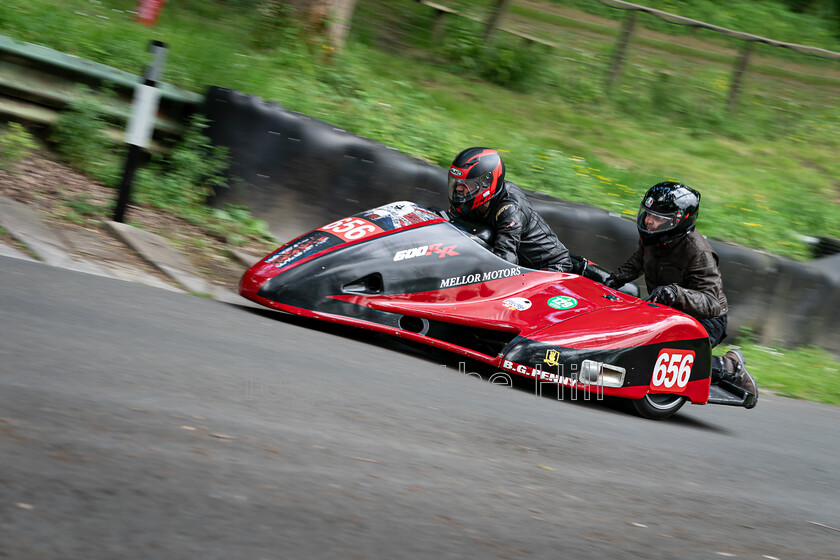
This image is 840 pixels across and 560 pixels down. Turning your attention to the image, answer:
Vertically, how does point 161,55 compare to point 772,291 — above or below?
above

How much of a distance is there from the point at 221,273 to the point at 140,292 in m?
1.45

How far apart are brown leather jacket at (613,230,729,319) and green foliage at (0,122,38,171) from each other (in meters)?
4.83

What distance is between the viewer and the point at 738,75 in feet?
44.7

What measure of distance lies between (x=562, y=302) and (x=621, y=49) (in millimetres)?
8683

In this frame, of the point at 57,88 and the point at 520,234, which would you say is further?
the point at 57,88

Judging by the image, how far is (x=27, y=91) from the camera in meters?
6.83

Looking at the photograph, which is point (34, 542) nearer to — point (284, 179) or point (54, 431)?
point (54, 431)

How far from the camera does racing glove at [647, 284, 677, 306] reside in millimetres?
5246

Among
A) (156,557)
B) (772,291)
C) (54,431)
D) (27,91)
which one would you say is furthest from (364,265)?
(772,291)

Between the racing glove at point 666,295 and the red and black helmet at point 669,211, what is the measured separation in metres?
0.38

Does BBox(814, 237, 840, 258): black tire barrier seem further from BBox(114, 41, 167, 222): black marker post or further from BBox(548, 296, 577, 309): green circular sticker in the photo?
BBox(114, 41, 167, 222): black marker post

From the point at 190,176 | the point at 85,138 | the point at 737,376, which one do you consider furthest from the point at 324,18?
the point at 737,376

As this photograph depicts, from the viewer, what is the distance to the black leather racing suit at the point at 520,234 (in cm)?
549

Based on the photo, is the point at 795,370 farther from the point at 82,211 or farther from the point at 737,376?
the point at 82,211
